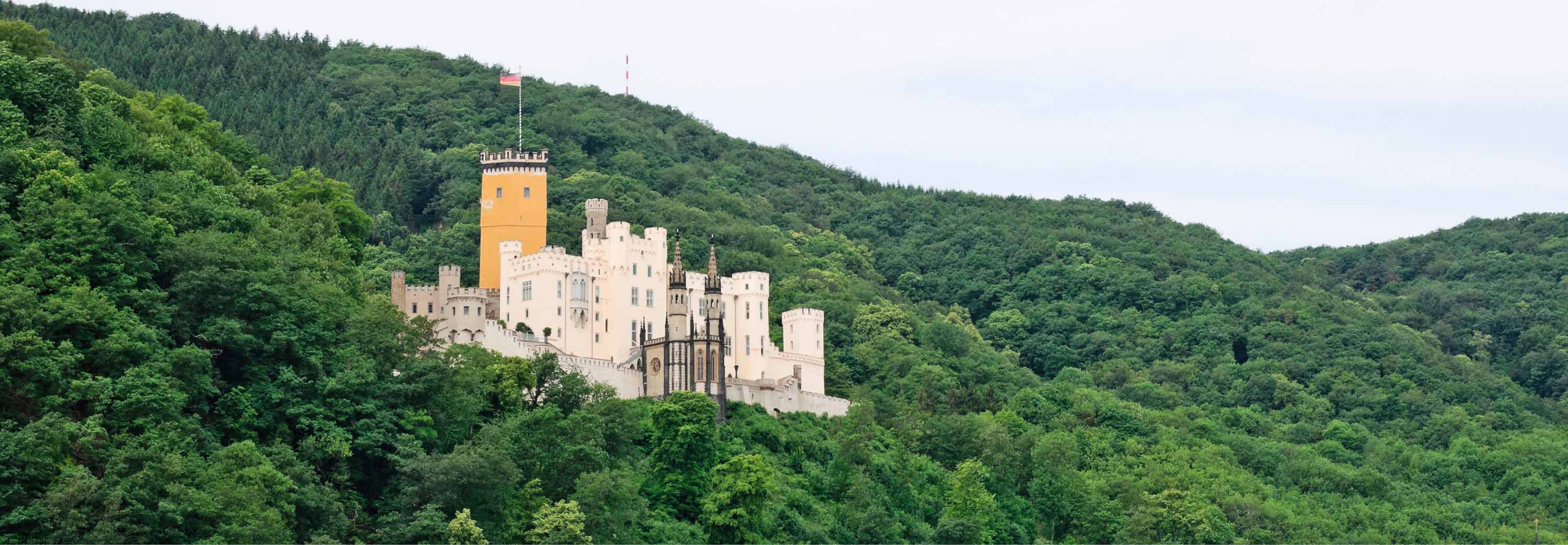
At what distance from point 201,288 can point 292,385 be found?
4.15 meters

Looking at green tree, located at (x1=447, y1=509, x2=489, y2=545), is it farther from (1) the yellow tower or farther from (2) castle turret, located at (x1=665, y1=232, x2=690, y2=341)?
(1) the yellow tower

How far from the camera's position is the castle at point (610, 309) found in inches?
3620

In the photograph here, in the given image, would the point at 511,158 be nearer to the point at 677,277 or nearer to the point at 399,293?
the point at 399,293

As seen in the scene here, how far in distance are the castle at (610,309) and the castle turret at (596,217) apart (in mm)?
78

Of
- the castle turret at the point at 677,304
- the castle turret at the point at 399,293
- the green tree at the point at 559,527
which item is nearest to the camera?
the green tree at the point at 559,527

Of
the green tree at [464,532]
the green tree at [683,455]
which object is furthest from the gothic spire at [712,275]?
the green tree at [464,532]

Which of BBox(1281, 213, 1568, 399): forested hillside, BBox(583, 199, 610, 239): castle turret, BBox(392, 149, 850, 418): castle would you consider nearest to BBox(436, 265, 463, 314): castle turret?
BBox(392, 149, 850, 418): castle

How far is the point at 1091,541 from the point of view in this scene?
10431 centimetres

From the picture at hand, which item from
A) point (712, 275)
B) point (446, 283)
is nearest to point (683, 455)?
point (712, 275)

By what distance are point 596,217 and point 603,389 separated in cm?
1417

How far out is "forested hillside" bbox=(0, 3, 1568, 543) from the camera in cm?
7081

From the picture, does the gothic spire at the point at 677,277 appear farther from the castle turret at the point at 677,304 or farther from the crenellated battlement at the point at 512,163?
the crenellated battlement at the point at 512,163

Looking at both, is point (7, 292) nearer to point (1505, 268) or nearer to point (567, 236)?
point (567, 236)

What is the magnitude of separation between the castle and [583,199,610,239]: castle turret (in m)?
0.08
